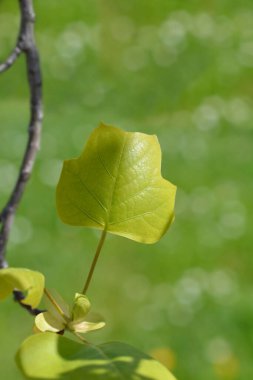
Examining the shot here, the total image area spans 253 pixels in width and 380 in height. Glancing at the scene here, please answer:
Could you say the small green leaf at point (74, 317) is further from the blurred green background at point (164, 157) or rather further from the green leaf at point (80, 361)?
the blurred green background at point (164, 157)

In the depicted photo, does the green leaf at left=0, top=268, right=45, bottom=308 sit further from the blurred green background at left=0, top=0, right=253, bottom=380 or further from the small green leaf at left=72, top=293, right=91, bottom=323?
the blurred green background at left=0, top=0, right=253, bottom=380

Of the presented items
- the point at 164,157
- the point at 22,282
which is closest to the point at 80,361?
the point at 22,282

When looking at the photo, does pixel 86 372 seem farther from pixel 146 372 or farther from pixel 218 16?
pixel 218 16

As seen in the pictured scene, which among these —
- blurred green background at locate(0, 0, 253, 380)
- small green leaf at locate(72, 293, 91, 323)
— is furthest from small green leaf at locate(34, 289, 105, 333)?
blurred green background at locate(0, 0, 253, 380)

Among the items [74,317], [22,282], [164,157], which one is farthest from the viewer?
[164,157]

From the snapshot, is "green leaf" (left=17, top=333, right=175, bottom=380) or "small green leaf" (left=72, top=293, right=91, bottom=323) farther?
"small green leaf" (left=72, top=293, right=91, bottom=323)

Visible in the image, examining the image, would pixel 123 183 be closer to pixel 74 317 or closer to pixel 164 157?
pixel 74 317

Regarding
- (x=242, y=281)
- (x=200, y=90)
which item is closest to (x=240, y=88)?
(x=200, y=90)
